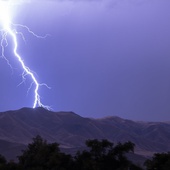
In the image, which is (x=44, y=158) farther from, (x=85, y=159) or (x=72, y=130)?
(x=72, y=130)

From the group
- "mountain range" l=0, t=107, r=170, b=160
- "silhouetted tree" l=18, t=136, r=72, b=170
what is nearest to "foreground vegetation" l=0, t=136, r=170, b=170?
"silhouetted tree" l=18, t=136, r=72, b=170

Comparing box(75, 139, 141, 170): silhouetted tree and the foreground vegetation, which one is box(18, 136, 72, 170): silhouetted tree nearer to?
the foreground vegetation

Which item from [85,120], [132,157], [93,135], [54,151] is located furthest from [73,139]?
[54,151]

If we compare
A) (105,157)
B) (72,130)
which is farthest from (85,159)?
(72,130)

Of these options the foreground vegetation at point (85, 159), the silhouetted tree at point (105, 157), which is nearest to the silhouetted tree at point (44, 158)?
the foreground vegetation at point (85, 159)

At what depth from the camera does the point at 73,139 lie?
7725 cm

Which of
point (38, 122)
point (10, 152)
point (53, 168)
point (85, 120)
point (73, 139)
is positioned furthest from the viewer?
point (85, 120)

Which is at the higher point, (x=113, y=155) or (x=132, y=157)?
(x=132, y=157)

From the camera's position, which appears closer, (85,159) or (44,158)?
(85,159)

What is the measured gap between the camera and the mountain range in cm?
7469

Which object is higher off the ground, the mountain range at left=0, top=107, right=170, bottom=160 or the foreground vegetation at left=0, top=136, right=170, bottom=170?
the mountain range at left=0, top=107, right=170, bottom=160

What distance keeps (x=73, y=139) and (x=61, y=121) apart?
9909 mm

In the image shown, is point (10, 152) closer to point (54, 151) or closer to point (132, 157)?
point (132, 157)

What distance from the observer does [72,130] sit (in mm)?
Result: 83375
